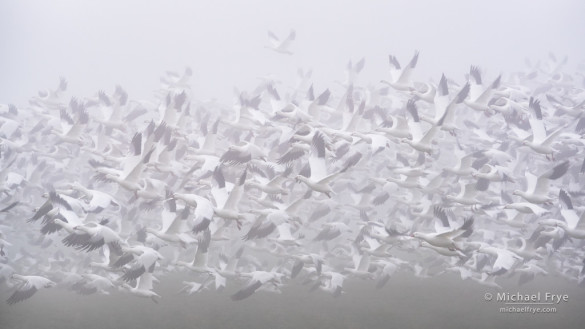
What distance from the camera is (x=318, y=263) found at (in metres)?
13.2

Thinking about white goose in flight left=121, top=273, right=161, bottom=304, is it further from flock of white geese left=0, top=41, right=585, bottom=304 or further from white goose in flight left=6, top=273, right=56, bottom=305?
Result: white goose in flight left=6, top=273, right=56, bottom=305

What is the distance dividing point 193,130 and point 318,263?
6.38m

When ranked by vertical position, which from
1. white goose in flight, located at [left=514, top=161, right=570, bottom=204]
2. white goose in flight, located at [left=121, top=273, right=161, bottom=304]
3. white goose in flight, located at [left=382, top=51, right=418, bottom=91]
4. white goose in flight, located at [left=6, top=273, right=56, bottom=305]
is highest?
white goose in flight, located at [left=382, top=51, right=418, bottom=91]

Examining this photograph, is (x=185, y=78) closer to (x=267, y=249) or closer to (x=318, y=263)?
(x=267, y=249)

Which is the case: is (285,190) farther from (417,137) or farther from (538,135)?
(538,135)

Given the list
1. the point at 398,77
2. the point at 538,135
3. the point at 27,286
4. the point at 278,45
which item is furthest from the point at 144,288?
the point at 278,45

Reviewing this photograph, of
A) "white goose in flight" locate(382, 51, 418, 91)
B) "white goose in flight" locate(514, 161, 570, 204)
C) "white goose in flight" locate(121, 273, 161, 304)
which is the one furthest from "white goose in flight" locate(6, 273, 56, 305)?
"white goose in flight" locate(514, 161, 570, 204)

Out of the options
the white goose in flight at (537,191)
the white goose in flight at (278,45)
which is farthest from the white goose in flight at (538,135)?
the white goose in flight at (278,45)

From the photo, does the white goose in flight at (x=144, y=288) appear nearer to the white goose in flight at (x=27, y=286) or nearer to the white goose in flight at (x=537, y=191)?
the white goose in flight at (x=27, y=286)

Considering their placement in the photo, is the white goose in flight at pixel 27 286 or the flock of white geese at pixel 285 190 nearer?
the white goose in flight at pixel 27 286

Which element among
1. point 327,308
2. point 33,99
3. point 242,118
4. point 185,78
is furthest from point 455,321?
point 33,99

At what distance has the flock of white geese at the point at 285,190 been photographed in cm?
1095

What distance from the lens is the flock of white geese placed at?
11.0m

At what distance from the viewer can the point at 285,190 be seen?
1240 cm
